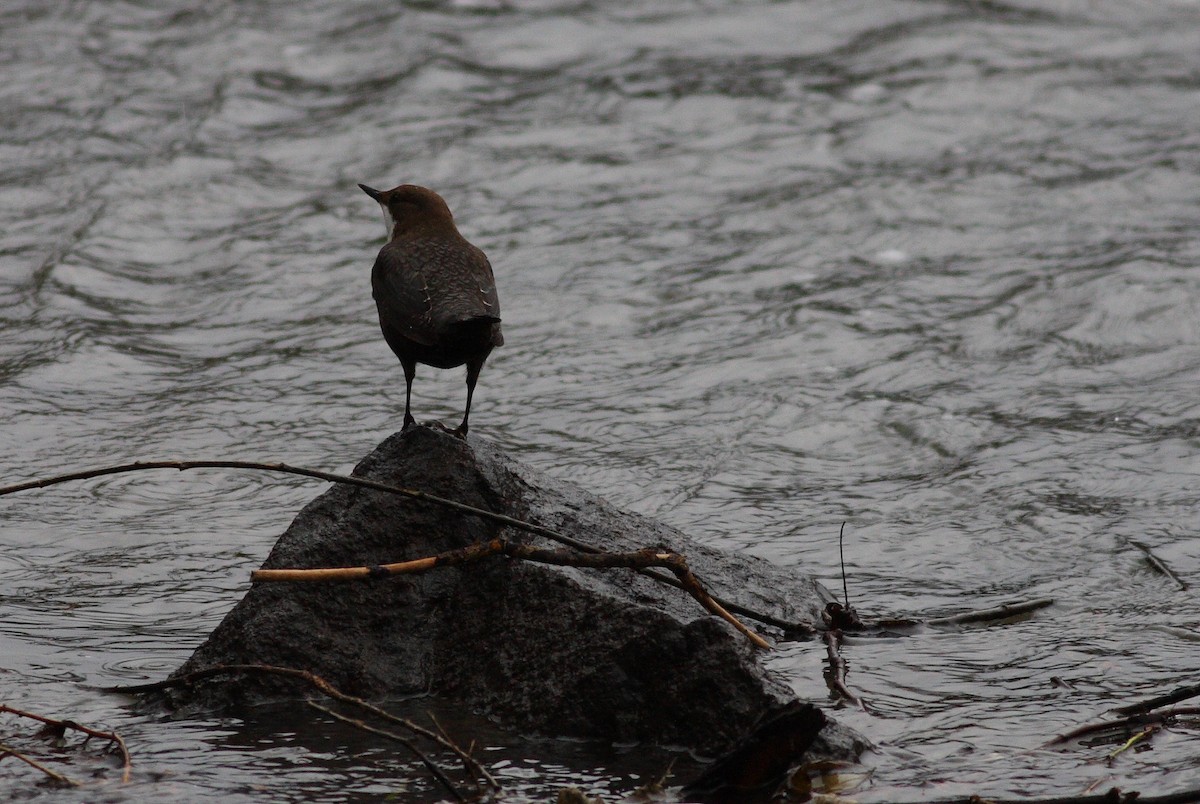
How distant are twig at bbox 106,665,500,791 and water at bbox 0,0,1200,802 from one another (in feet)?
0.36

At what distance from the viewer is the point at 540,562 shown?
4.06 metres

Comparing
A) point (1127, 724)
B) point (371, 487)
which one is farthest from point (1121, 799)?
point (371, 487)

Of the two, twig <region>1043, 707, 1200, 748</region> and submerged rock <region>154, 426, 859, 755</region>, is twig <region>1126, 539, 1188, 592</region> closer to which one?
twig <region>1043, 707, 1200, 748</region>

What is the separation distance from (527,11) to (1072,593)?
1083 cm

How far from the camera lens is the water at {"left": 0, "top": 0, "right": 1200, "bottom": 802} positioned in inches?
176

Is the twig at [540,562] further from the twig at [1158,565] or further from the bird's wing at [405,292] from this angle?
the twig at [1158,565]

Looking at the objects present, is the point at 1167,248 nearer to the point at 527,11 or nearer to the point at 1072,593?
the point at 1072,593

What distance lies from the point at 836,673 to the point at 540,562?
0.91 metres

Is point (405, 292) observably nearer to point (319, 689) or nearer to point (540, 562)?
point (540, 562)

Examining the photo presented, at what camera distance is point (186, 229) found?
10609 millimetres

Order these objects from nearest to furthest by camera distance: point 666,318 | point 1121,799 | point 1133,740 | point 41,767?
point 1121,799 < point 41,767 < point 1133,740 < point 666,318

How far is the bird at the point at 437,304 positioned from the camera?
14.7 ft

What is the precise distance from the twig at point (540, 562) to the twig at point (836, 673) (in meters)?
0.27

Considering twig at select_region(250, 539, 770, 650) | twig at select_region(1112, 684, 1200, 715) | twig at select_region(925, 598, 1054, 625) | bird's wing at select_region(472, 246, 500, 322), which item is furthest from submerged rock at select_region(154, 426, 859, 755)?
twig at select_region(925, 598, 1054, 625)
